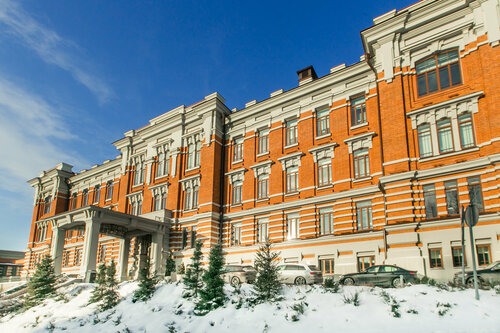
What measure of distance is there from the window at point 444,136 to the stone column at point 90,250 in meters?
27.4

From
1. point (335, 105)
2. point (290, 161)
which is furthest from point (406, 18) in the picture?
point (290, 161)

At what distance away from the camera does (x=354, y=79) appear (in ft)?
104

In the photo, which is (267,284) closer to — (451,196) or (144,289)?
(144,289)

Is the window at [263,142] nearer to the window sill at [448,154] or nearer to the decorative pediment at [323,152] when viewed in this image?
the decorative pediment at [323,152]

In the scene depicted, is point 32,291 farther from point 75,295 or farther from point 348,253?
point 348,253

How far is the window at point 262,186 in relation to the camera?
34931 mm

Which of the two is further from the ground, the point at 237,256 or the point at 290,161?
the point at 290,161

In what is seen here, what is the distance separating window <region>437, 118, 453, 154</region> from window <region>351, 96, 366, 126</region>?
613 cm

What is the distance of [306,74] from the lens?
36656mm

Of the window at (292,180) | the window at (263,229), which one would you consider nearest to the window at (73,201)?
the window at (263,229)

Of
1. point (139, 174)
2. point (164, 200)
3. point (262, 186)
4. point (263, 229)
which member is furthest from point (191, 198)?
point (139, 174)

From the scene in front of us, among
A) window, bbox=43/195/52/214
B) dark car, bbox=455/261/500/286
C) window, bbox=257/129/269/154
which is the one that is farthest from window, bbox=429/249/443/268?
window, bbox=43/195/52/214

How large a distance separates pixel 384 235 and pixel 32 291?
2375cm

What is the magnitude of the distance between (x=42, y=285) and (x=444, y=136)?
94.2ft
